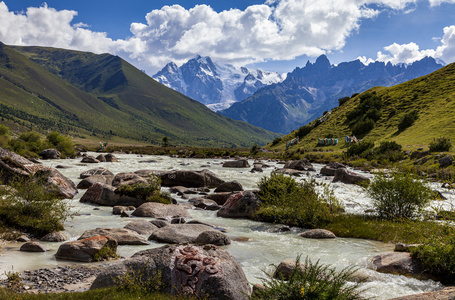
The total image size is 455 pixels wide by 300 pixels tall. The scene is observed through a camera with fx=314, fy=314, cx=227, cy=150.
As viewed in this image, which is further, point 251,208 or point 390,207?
point 251,208

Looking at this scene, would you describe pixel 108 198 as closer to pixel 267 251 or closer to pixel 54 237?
pixel 54 237

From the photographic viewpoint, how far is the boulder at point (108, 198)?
2322 cm

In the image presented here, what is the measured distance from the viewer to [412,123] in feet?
250

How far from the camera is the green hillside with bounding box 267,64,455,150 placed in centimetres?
6600

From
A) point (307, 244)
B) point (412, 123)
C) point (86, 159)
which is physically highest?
point (412, 123)

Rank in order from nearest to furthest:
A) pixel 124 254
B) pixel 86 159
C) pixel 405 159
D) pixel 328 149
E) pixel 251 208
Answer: pixel 124 254 → pixel 251 208 → pixel 405 159 → pixel 86 159 → pixel 328 149

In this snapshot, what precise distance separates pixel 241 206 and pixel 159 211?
537 cm

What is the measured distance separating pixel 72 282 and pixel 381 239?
13449 millimetres

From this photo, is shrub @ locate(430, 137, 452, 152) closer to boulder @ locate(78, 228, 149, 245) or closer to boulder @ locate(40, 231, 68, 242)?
boulder @ locate(78, 228, 149, 245)

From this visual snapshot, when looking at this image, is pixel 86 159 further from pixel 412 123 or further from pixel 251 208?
pixel 412 123

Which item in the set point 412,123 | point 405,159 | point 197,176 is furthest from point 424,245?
point 412,123

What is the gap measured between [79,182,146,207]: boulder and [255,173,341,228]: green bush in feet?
31.1

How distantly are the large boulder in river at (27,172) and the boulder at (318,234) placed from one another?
17336 mm

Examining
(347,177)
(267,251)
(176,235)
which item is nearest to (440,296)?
(267,251)
